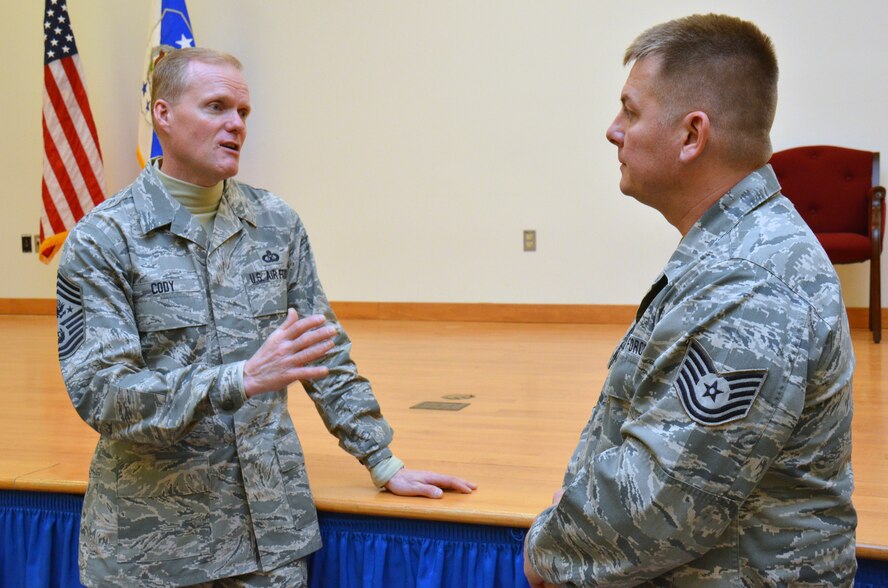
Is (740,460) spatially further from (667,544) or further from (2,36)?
(2,36)

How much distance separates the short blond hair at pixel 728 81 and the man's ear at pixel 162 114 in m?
1.07

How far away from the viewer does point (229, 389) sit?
1.49 m

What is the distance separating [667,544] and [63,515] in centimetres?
174

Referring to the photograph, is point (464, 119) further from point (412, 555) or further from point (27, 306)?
point (412, 555)

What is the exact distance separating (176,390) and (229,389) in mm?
116

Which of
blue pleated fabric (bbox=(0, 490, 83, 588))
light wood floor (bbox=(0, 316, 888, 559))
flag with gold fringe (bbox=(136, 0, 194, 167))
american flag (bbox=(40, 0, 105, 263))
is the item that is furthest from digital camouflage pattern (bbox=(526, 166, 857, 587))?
american flag (bbox=(40, 0, 105, 263))

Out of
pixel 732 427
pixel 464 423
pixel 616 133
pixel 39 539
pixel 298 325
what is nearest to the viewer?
pixel 732 427

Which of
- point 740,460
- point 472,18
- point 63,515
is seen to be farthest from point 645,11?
point 740,460

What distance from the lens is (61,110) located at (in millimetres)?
6086

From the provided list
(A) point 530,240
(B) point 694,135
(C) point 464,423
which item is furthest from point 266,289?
(A) point 530,240

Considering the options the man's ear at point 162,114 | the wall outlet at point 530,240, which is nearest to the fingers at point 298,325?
the man's ear at point 162,114

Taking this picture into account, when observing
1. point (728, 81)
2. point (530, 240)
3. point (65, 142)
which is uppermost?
point (728, 81)

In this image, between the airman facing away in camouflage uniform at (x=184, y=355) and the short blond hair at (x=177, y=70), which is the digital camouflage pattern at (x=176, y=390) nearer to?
the airman facing away in camouflage uniform at (x=184, y=355)

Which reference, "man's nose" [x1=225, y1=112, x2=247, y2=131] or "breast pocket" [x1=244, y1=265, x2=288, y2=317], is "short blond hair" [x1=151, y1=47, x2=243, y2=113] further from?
"breast pocket" [x1=244, y1=265, x2=288, y2=317]
